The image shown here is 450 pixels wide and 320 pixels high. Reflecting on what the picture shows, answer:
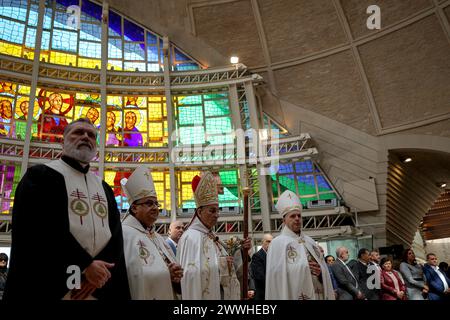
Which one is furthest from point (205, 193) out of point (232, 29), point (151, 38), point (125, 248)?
point (151, 38)

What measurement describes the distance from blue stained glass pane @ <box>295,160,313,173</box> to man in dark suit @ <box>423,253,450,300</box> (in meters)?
8.03

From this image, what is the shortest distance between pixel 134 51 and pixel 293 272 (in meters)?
14.3

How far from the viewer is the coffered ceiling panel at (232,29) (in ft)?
51.4

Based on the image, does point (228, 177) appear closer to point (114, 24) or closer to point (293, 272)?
point (114, 24)

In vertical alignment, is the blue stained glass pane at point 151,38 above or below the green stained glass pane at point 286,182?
above

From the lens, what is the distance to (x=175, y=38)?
16.8 meters

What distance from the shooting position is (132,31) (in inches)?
674

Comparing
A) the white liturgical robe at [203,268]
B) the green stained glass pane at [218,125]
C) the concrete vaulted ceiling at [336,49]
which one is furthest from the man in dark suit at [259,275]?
the green stained glass pane at [218,125]

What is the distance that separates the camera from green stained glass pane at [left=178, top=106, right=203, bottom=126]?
52.2ft

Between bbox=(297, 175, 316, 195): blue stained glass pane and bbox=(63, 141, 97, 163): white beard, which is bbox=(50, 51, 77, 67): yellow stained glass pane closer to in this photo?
bbox=(297, 175, 316, 195): blue stained glass pane

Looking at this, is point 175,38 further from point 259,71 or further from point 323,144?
point 323,144

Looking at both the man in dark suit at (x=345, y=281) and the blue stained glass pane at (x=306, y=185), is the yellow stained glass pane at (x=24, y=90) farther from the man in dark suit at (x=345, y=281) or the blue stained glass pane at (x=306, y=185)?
the man in dark suit at (x=345, y=281)

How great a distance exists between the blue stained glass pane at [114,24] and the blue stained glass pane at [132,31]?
220 millimetres
